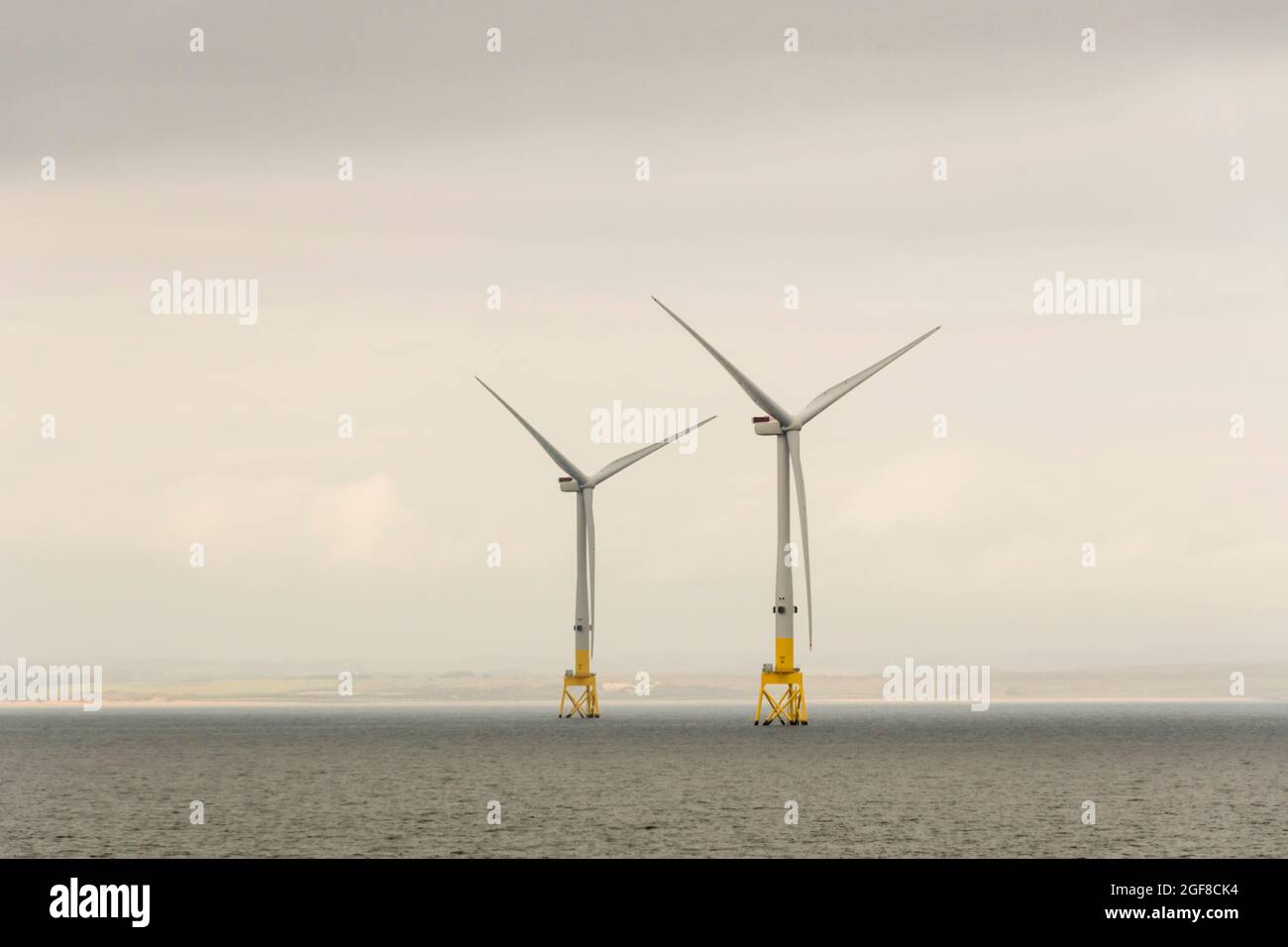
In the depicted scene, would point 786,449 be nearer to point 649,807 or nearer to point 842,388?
point 842,388

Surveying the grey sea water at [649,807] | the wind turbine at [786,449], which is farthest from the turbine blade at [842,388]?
the grey sea water at [649,807]

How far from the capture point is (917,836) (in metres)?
92.4

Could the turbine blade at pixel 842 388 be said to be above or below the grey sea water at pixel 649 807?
above

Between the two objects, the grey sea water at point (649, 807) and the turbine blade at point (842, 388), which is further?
the turbine blade at point (842, 388)

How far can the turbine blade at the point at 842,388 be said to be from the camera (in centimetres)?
17238

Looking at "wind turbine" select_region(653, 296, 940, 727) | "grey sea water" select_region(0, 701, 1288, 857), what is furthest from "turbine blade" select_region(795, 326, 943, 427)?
"grey sea water" select_region(0, 701, 1288, 857)

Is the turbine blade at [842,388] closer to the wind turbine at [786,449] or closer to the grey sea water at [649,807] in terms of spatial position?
the wind turbine at [786,449]

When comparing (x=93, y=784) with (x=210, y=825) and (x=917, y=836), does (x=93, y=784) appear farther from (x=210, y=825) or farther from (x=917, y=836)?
(x=917, y=836)
